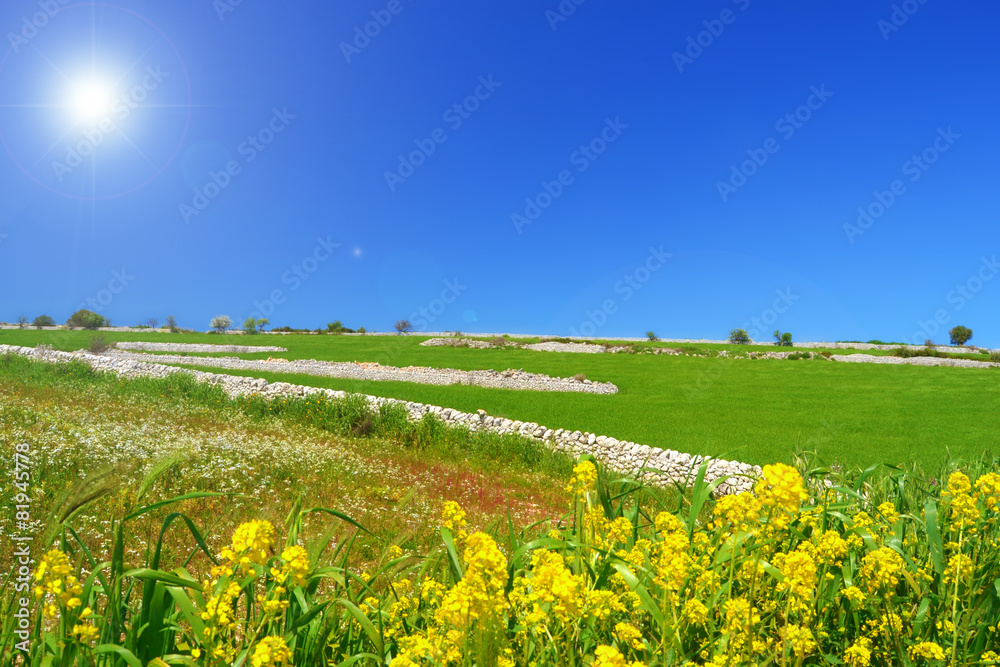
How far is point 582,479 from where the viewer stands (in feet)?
7.31

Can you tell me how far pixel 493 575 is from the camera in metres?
1.68

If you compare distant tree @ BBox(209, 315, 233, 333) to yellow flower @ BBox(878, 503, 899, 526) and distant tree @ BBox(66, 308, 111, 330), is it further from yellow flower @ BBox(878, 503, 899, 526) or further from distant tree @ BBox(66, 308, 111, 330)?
yellow flower @ BBox(878, 503, 899, 526)

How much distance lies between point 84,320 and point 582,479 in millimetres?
74896

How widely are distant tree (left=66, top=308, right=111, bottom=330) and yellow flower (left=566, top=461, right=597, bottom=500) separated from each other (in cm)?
7424

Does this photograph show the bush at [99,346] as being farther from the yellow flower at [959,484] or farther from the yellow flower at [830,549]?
the yellow flower at [959,484]

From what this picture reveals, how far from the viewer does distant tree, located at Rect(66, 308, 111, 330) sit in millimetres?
59094

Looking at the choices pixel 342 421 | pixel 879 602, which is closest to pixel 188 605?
pixel 879 602

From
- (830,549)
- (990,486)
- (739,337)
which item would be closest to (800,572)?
(830,549)

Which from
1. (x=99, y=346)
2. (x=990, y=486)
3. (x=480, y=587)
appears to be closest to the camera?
(x=480, y=587)

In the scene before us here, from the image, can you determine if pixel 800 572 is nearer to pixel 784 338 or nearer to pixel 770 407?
pixel 770 407

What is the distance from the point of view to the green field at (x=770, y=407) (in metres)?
11.7

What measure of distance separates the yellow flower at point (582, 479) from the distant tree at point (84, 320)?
244 ft

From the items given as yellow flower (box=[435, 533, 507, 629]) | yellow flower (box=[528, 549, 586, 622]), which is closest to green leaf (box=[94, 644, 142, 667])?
yellow flower (box=[435, 533, 507, 629])

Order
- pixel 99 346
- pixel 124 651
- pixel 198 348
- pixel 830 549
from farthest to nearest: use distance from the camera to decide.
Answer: pixel 198 348 < pixel 99 346 < pixel 830 549 < pixel 124 651
